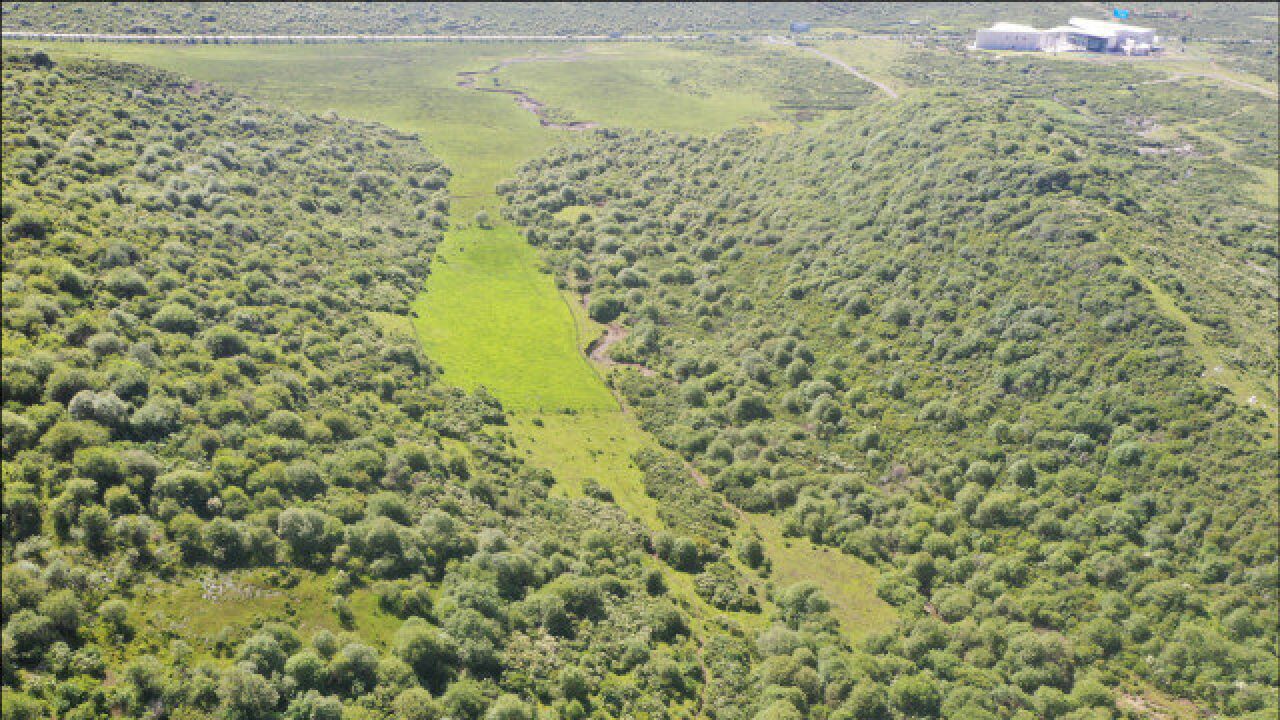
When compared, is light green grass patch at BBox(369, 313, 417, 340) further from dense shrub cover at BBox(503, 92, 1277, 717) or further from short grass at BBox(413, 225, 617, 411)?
dense shrub cover at BBox(503, 92, 1277, 717)

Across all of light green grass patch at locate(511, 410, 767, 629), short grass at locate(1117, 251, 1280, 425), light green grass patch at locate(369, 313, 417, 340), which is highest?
short grass at locate(1117, 251, 1280, 425)

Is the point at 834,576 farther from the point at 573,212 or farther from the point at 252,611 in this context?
the point at 573,212

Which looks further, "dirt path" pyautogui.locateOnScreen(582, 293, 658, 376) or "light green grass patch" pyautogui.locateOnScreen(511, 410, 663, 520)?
"dirt path" pyautogui.locateOnScreen(582, 293, 658, 376)

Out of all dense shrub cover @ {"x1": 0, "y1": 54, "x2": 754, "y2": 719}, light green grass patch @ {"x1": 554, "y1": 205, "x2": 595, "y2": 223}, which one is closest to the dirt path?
dense shrub cover @ {"x1": 0, "y1": 54, "x2": 754, "y2": 719}

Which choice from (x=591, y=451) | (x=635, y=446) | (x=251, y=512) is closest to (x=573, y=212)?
(x=635, y=446)

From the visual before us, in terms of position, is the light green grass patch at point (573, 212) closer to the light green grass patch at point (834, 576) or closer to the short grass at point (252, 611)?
the light green grass patch at point (834, 576)

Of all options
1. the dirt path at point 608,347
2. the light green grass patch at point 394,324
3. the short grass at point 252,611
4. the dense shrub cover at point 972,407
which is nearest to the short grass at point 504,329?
the light green grass patch at point 394,324
